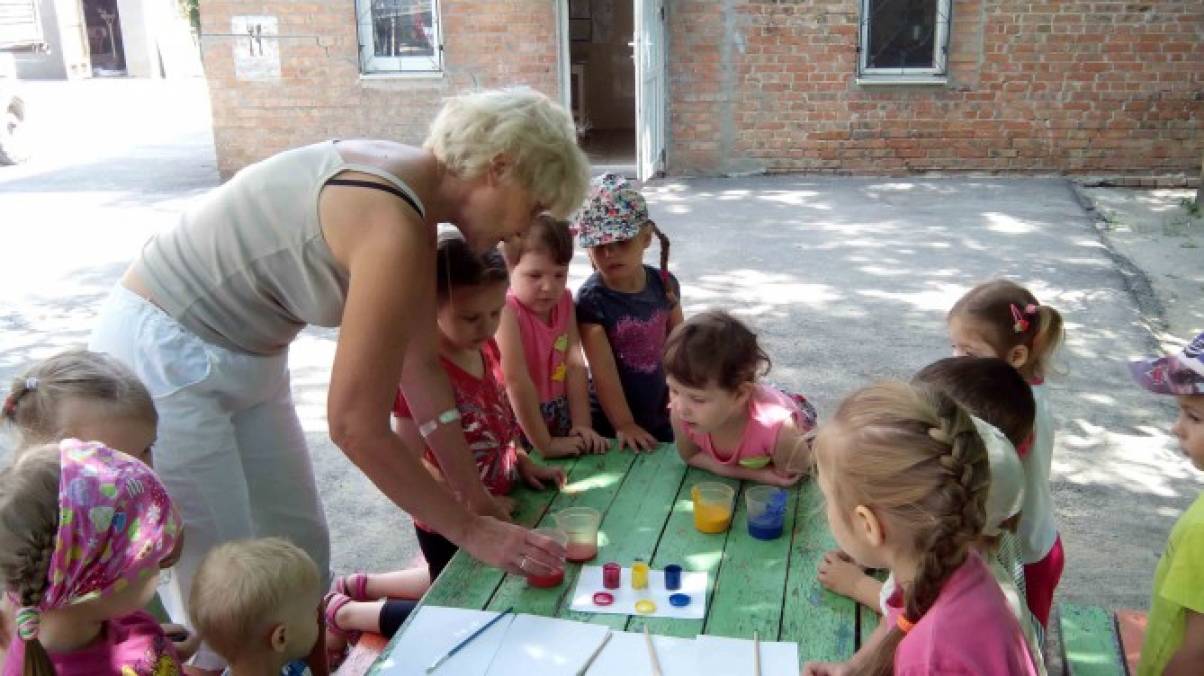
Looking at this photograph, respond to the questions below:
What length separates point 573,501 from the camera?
2.50 m

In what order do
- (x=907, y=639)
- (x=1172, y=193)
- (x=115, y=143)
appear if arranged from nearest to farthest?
1. (x=907, y=639)
2. (x=1172, y=193)
3. (x=115, y=143)

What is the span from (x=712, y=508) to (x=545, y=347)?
86 centimetres

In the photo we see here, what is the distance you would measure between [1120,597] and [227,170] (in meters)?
9.51

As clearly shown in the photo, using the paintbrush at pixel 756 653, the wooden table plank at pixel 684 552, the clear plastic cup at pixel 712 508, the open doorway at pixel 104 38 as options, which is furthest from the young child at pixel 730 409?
the open doorway at pixel 104 38

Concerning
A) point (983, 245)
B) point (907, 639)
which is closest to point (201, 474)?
point (907, 639)

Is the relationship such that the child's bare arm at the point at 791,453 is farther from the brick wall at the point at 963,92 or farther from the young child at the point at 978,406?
the brick wall at the point at 963,92

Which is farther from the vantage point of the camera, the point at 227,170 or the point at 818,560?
the point at 227,170

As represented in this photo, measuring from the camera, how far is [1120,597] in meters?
3.19

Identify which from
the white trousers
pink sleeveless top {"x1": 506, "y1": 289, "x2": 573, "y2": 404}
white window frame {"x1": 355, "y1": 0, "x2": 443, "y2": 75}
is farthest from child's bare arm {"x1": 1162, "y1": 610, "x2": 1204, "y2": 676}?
white window frame {"x1": 355, "y1": 0, "x2": 443, "y2": 75}

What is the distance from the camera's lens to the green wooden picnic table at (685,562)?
1.93m

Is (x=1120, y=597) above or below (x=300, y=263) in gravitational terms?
below

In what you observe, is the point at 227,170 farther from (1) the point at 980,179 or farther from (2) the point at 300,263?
(2) the point at 300,263

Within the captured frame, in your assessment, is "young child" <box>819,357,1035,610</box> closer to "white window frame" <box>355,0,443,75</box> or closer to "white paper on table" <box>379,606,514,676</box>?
"white paper on table" <box>379,606,514,676</box>

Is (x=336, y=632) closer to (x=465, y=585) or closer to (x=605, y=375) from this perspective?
(x=465, y=585)
